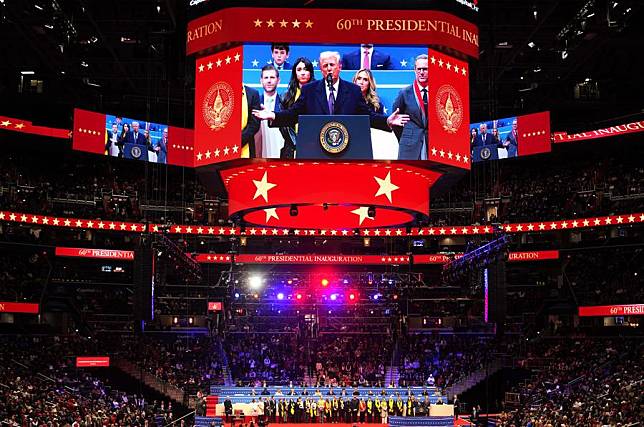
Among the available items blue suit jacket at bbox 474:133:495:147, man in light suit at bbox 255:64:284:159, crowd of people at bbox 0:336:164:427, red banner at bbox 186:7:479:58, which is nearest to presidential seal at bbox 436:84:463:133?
red banner at bbox 186:7:479:58

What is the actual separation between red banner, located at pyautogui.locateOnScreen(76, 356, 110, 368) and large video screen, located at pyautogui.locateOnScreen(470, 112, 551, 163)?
742 inches

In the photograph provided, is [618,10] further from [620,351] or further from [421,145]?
[620,351]

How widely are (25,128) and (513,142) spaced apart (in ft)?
73.4

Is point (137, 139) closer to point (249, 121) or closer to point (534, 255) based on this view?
point (534, 255)

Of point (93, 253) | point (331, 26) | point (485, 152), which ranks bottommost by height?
point (93, 253)

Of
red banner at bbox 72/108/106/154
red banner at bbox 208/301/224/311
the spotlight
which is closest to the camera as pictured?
red banner at bbox 72/108/106/154

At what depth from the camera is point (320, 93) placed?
1384cm

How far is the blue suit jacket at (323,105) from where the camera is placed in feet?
45.4

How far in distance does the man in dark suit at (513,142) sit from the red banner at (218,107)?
26.5 m

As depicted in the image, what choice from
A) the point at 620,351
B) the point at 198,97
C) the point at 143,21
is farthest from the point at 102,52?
the point at 620,351

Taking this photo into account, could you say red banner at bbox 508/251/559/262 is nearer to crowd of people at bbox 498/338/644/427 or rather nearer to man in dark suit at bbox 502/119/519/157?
crowd of people at bbox 498/338/644/427

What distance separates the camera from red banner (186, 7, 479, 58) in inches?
549

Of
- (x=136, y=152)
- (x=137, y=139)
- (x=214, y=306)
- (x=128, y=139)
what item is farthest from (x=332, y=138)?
(x=214, y=306)

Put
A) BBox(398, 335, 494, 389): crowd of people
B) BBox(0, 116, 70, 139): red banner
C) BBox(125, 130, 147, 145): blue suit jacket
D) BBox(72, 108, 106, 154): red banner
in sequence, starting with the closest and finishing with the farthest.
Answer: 1. BBox(72, 108, 106, 154): red banner
2. BBox(0, 116, 70, 139): red banner
3. BBox(125, 130, 147, 145): blue suit jacket
4. BBox(398, 335, 494, 389): crowd of people
